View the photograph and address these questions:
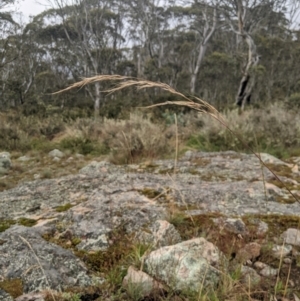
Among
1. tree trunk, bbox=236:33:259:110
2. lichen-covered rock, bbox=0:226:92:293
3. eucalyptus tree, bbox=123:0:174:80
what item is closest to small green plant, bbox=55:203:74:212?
lichen-covered rock, bbox=0:226:92:293

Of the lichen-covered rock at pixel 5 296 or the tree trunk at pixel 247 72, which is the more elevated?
the tree trunk at pixel 247 72

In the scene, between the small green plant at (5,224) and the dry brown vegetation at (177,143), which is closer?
the dry brown vegetation at (177,143)

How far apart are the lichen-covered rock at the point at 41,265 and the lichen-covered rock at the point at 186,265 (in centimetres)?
30

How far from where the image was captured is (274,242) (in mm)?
1934

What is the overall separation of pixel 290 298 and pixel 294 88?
27.0 m

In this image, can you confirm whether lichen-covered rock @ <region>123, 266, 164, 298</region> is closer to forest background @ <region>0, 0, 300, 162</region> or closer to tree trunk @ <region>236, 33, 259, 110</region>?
forest background @ <region>0, 0, 300, 162</region>

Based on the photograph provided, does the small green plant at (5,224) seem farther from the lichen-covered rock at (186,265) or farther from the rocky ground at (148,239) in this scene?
the lichen-covered rock at (186,265)

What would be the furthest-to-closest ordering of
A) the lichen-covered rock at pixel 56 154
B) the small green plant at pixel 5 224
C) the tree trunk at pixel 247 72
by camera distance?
the tree trunk at pixel 247 72 < the lichen-covered rock at pixel 56 154 < the small green plant at pixel 5 224

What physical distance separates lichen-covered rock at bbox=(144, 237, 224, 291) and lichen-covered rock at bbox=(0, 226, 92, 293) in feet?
0.98

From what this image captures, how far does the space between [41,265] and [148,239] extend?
1.93 feet

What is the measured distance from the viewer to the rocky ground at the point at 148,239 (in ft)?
4.68

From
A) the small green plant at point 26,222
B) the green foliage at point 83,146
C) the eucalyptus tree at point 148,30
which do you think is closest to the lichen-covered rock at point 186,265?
the small green plant at point 26,222

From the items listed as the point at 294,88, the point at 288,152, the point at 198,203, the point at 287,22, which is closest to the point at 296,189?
the point at 198,203

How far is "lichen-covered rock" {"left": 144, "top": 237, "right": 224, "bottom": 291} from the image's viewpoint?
1.43 m
